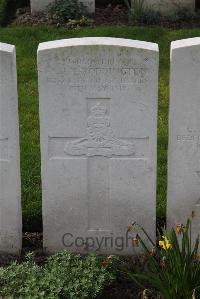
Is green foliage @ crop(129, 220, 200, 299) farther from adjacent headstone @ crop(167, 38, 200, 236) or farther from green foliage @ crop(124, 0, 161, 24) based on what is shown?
green foliage @ crop(124, 0, 161, 24)

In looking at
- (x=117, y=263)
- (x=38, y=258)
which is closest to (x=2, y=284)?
(x=38, y=258)

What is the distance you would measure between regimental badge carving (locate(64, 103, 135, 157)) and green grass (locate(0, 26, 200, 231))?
0.87 m

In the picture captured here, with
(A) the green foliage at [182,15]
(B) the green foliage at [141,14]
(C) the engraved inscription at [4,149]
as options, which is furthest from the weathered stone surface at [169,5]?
(C) the engraved inscription at [4,149]

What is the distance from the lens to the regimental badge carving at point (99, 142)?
16.1 ft

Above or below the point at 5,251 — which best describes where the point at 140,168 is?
above

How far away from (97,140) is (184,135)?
1.93 ft

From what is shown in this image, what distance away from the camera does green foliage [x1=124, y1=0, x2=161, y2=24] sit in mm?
9928

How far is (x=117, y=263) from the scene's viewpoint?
16.5 feet

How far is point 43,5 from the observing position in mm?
10305

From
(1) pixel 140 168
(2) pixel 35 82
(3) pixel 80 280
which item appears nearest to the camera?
(3) pixel 80 280

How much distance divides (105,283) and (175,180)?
86 centimetres

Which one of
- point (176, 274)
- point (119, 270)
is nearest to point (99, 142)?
point (119, 270)

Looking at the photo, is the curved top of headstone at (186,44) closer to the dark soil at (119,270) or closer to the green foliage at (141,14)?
the dark soil at (119,270)

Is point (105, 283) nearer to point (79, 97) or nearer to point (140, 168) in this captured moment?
point (140, 168)
